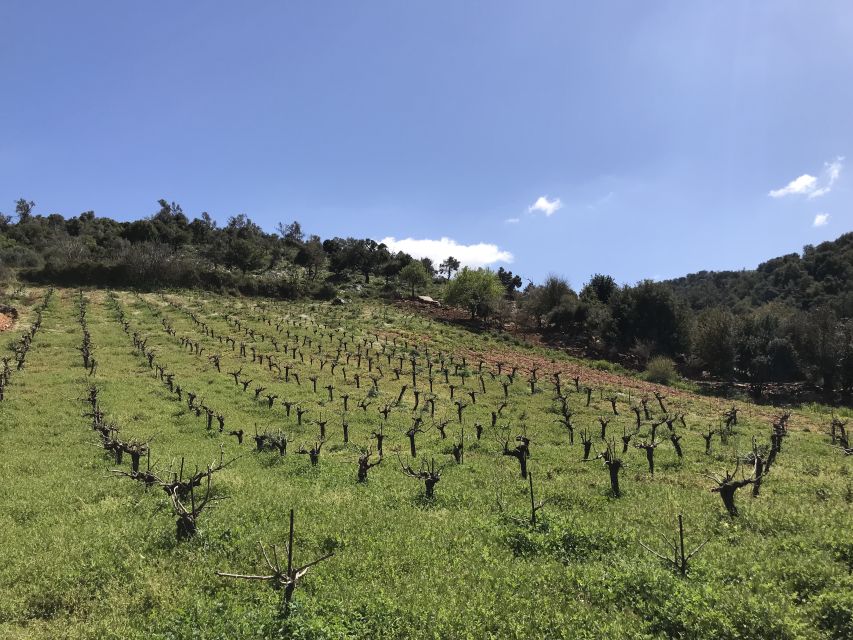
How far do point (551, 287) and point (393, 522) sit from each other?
70.9m

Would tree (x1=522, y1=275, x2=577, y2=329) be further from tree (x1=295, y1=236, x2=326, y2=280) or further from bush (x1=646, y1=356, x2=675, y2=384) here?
tree (x1=295, y1=236, x2=326, y2=280)

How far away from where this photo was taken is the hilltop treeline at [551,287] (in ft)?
164

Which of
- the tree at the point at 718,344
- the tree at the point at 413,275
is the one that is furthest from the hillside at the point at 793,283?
the tree at the point at 413,275

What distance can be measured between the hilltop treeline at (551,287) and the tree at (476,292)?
0.24 metres

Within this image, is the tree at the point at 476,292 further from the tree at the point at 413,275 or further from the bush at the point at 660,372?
the bush at the point at 660,372

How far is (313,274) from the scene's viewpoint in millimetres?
105062

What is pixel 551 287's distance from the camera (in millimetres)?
78688

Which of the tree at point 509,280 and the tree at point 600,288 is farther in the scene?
the tree at point 509,280

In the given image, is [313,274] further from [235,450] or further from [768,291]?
[768,291]

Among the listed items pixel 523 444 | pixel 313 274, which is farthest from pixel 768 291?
pixel 523 444

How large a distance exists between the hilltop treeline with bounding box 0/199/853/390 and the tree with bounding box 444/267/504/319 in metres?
0.24

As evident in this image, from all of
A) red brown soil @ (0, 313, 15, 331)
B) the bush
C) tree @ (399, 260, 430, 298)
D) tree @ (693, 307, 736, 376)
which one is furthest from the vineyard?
tree @ (399, 260, 430, 298)

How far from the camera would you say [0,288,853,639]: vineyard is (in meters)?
8.12

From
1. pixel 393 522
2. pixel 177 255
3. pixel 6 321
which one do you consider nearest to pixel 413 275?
pixel 177 255
